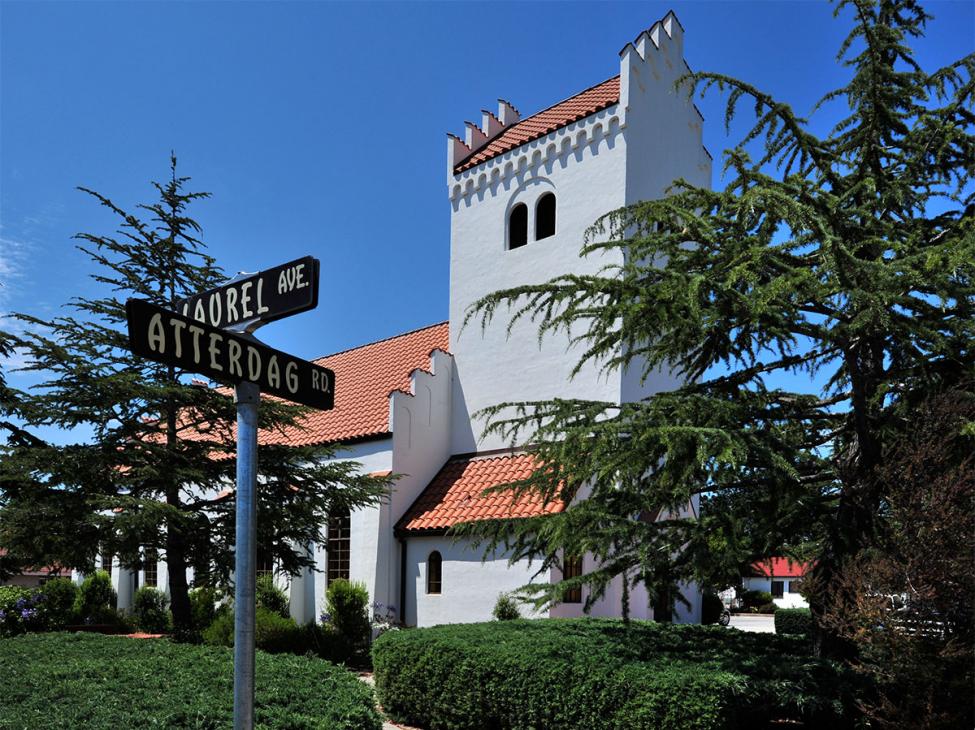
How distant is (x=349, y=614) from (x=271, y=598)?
3.33 m

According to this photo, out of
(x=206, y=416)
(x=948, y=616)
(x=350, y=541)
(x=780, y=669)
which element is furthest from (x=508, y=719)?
(x=350, y=541)

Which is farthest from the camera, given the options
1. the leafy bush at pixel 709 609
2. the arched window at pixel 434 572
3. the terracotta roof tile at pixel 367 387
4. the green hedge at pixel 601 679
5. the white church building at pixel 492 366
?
the leafy bush at pixel 709 609

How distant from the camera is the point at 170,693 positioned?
19.2 feet

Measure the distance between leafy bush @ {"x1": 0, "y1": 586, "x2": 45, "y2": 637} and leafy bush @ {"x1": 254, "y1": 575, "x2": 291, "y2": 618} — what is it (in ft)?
17.5

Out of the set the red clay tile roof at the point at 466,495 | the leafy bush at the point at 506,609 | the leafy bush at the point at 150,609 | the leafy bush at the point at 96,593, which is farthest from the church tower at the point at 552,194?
the leafy bush at the point at 96,593

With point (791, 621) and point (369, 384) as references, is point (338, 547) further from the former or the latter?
point (791, 621)

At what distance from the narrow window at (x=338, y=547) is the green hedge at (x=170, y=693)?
12.3m

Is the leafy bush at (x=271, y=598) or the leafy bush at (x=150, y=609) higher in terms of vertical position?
the leafy bush at (x=271, y=598)

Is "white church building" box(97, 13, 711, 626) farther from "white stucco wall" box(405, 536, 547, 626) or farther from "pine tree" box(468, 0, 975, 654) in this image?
"pine tree" box(468, 0, 975, 654)

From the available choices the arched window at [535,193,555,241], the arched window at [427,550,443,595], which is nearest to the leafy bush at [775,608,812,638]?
the arched window at [427,550,443,595]

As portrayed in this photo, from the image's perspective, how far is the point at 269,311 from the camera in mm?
4090

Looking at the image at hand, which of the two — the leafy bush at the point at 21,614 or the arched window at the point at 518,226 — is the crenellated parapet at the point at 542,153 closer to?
the arched window at the point at 518,226

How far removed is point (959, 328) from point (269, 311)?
7421mm

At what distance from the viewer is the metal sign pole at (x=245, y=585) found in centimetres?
349
